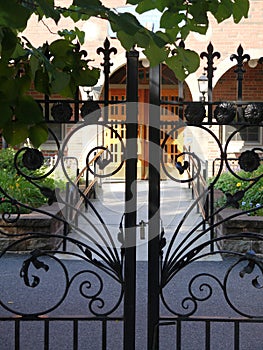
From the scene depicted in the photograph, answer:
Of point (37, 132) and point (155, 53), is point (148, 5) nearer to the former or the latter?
point (155, 53)

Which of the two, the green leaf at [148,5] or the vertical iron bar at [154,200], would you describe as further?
the vertical iron bar at [154,200]

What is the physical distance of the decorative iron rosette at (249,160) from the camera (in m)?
2.14

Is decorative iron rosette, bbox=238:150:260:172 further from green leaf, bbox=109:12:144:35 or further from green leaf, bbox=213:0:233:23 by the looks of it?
green leaf, bbox=109:12:144:35

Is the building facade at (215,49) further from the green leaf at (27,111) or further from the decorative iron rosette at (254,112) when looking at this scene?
the green leaf at (27,111)

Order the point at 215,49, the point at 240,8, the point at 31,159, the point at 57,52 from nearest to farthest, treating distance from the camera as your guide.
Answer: the point at 57,52 → the point at 240,8 → the point at 31,159 → the point at 215,49

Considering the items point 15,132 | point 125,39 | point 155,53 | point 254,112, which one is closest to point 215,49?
point 254,112

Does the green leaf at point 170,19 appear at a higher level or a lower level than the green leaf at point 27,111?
higher

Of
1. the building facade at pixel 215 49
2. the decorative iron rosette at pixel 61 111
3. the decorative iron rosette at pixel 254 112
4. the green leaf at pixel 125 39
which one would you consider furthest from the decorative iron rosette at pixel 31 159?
the building facade at pixel 215 49

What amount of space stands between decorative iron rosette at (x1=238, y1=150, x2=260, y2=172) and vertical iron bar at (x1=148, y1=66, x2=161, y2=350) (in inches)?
12.4

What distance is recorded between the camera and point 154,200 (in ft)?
7.08

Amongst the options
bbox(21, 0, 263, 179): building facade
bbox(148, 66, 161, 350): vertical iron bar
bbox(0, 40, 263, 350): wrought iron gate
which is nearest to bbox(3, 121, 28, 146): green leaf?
bbox(0, 40, 263, 350): wrought iron gate

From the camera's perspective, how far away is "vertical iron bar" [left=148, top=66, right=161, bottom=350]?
2121 millimetres

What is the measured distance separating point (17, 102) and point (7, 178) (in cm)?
652

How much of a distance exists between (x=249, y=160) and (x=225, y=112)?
202 mm
